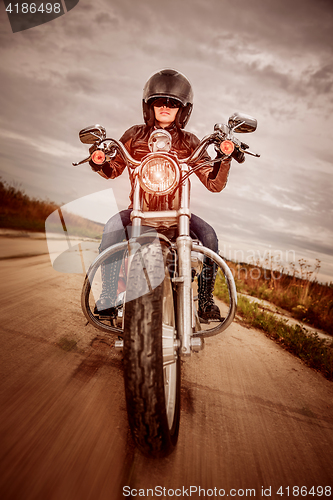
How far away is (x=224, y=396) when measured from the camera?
2010 mm

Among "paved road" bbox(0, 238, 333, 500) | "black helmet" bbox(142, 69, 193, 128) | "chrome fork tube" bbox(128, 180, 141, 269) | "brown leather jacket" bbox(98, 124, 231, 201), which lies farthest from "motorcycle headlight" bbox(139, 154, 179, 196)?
"paved road" bbox(0, 238, 333, 500)

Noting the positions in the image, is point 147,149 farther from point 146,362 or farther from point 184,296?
point 146,362

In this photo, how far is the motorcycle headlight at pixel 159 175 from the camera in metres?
1.59

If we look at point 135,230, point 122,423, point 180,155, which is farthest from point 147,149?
point 122,423

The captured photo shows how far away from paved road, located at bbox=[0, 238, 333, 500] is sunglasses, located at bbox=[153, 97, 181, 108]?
252cm

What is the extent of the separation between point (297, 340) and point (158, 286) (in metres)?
3.08

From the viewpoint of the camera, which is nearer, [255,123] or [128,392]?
[128,392]

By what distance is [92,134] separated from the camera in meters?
1.81

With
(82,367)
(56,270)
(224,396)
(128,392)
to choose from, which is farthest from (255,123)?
(56,270)

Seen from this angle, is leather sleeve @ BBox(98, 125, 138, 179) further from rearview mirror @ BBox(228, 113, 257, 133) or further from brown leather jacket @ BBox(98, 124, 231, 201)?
rearview mirror @ BBox(228, 113, 257, 133)

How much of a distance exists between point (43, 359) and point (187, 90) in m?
2.80

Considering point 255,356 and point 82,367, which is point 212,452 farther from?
point 255,356

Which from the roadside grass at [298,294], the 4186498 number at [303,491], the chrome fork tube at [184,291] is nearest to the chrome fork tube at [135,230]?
the chrome fork tube at [184,291]

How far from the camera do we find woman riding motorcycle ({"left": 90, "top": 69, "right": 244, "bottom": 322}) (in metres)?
2.12
